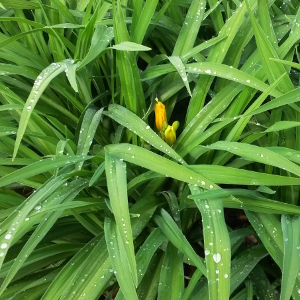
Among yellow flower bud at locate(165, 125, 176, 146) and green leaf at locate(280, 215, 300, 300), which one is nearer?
green leaf at locate(280, 215, 300, 300)

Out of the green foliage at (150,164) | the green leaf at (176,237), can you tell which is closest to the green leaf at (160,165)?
the green foliage at (150,164)

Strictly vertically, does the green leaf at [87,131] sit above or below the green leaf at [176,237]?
above

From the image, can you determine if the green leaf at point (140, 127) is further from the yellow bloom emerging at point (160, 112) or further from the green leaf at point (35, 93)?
the green leaf at point (35, 93)

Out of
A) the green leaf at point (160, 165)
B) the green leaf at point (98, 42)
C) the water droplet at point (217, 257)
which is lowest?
the water droplet at point (217, 257)

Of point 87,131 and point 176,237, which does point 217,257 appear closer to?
point 176,237

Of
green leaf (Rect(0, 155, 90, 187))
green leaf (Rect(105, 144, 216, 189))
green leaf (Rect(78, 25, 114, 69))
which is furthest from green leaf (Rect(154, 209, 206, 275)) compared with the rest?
green leaf (Rect(78, 25, 114, 69))

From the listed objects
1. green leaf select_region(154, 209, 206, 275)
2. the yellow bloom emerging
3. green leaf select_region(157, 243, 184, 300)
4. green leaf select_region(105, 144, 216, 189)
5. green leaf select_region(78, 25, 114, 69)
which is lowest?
green leaf select_region(157, 243, 184, 300)

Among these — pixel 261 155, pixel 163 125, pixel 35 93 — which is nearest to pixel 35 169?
pixel 35 93

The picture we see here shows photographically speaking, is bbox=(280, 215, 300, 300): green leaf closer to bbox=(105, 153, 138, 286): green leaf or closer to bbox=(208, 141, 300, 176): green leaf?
bbox=(208, 141, 300, 176): green leaf
